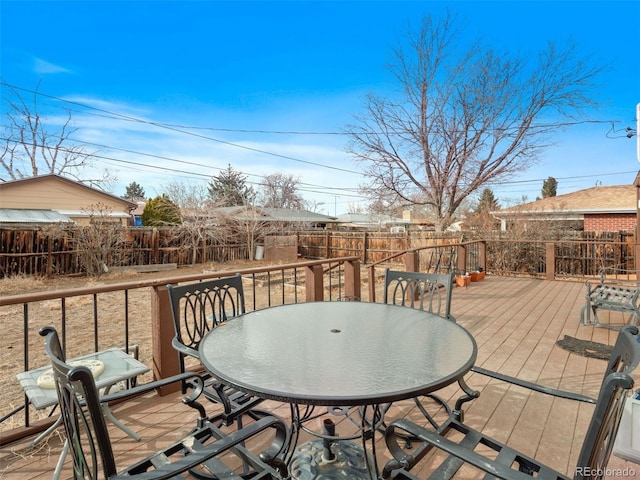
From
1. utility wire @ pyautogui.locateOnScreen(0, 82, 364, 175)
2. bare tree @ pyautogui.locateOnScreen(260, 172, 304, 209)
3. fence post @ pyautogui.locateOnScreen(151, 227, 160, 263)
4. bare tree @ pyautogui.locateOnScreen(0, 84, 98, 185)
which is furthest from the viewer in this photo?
bare tree @ pyautogui.locateOnScreen(260, 172, 304, 209)

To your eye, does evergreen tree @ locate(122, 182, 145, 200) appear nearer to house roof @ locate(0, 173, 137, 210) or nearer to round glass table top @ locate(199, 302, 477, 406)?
house roof @ locate(0, 173, 137, 210)

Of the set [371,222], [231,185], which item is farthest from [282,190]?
[371,222]

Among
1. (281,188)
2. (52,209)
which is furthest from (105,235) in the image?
(281,188)

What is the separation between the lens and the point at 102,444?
35.1 inches

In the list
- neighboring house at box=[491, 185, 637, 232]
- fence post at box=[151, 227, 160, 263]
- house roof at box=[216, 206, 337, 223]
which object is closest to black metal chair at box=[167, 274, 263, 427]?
neighboring house at box=[491, 185, 637, 232]

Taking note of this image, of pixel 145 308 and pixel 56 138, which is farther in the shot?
pixel 56 138

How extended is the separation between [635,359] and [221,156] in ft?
76.8

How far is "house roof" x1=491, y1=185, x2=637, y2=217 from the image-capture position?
10.6 m

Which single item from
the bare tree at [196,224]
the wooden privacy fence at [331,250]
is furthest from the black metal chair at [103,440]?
the bare tree at [196,224]

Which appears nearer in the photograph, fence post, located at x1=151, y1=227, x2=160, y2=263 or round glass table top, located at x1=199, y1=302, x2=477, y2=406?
round glass table top, located at x1=199, y1=302, x2=477, y2=406

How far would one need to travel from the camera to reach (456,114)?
39.1ft

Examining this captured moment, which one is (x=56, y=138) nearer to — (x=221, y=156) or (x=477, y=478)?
(x=221, y=156)

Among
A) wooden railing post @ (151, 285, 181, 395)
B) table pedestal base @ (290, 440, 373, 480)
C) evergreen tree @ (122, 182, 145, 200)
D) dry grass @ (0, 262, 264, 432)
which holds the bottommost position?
dry grass @ (0, 262, 264, 432)

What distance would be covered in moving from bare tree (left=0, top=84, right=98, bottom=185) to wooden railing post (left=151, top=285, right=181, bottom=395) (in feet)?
55.1
